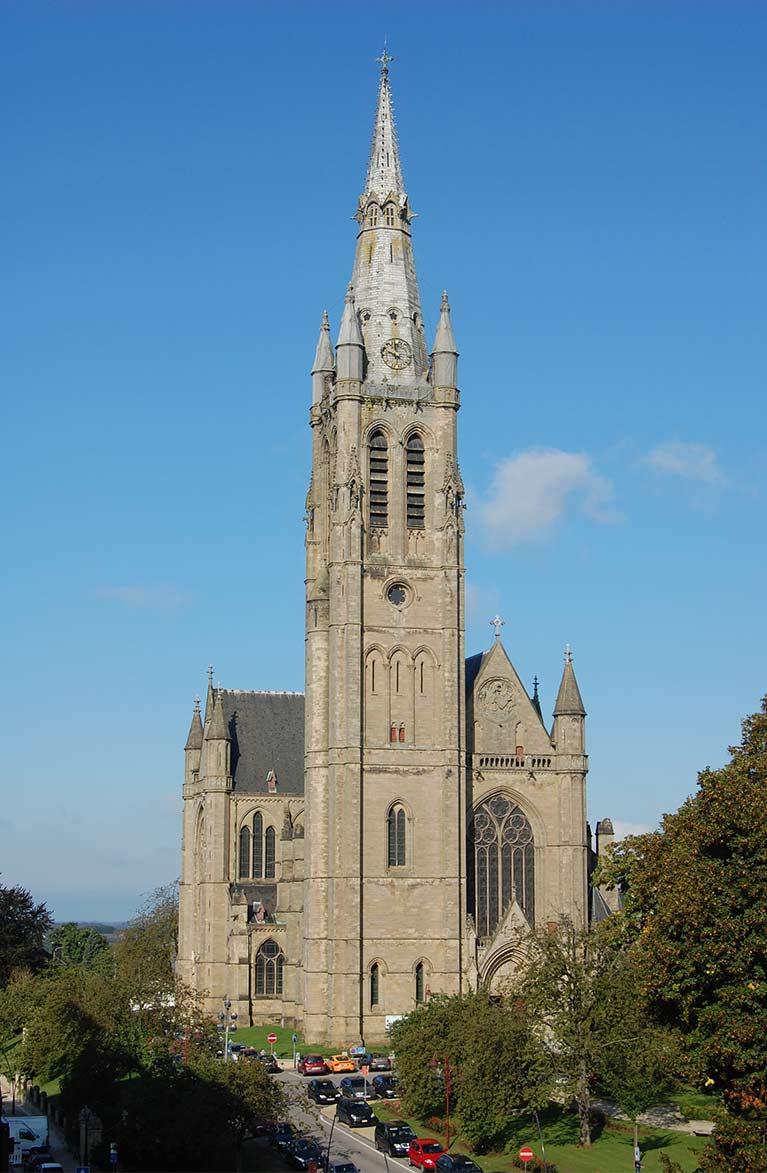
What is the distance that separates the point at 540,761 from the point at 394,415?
2008cm

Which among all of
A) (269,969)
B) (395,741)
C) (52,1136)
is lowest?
(52,1136)

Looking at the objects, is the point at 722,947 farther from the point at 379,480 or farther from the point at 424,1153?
the point at 379,480

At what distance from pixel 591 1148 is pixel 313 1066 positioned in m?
19.0

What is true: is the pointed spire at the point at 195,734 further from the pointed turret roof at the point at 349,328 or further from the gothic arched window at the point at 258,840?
the pointed turret roof at the point at 349,328

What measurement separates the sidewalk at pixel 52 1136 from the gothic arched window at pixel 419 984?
19593mm

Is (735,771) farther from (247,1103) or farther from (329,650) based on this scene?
(329,650)

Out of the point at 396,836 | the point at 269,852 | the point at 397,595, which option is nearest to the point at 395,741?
the point at 396,836

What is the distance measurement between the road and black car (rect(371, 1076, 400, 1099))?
115cm

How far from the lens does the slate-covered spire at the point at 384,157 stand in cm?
9481

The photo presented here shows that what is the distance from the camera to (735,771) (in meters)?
46.2

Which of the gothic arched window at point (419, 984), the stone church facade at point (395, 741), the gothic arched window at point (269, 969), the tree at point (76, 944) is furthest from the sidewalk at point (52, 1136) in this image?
the tree at point (76, 944)

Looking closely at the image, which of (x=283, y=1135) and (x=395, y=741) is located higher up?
(x=395, y=741)

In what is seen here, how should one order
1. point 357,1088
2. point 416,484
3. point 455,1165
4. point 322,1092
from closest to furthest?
1. point 455,1165
2. point 322,1092
3. point 357,1088
4. point 416,484

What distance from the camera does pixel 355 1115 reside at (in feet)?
205
